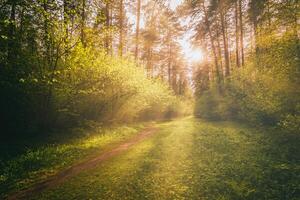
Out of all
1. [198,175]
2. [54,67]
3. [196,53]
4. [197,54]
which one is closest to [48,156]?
[54,67]

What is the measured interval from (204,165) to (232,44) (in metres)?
28.1

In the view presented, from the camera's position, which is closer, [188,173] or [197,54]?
[188,173]

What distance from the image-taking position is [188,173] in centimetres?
718

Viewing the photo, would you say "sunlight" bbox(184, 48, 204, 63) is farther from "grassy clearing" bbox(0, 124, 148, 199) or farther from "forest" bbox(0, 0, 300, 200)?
"grassy clearing" bbox(0, 124, 148, 199)

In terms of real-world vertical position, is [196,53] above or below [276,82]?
above

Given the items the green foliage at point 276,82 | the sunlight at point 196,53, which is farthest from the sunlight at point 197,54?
the green foliage at point 276,82

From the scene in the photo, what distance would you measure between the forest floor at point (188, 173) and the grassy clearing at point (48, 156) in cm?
23

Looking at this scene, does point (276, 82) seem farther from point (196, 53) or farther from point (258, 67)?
point (196, 53)

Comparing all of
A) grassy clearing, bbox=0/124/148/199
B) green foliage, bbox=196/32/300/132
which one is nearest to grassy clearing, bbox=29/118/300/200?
grassy clearing, bbox=0/124/148/199

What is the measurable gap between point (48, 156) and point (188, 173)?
5.65 metres

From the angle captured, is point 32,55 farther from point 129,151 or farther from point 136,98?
point 136,98

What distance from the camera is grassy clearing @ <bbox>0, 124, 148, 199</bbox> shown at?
662 cm

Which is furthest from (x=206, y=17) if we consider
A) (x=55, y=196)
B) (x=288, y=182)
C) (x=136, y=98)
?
(x=55, y=196)

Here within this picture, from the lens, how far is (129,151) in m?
10.4
